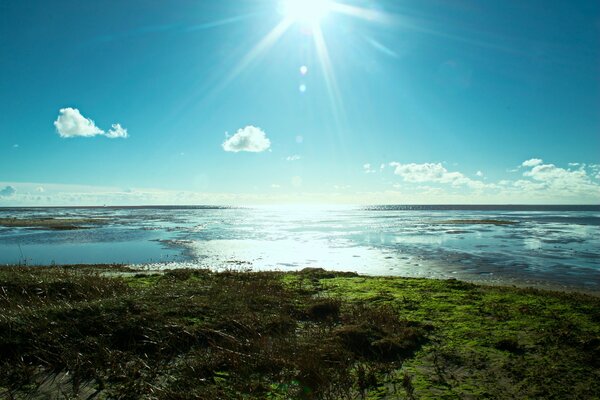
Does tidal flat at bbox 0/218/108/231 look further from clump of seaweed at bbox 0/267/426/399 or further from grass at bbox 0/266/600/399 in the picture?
clump of seaweed at bbox 0/267/426/399

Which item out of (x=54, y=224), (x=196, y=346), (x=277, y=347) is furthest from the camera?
(x=54, y=224)

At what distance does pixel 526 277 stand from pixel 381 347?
717 inches

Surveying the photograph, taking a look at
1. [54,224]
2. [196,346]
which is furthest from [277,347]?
[54,224]

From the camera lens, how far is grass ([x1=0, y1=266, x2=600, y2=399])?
659cm

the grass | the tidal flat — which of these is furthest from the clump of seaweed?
the tidal flat

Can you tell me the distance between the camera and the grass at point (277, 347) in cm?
659

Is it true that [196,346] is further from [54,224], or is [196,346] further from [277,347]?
[54,224]

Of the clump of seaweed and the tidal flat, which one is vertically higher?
the clump of seaweed

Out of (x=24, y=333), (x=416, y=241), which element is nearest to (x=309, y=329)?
(x=24, y=333)

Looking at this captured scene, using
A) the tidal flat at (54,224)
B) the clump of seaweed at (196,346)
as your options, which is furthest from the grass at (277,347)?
the tidal flat at (54,224)

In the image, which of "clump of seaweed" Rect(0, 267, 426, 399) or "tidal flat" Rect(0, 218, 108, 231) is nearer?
"clump of seaweed" Rect(0, 267, 426, 399)

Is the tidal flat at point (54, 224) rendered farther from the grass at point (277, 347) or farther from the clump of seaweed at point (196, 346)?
the clump of seaweed at point (196, 346)

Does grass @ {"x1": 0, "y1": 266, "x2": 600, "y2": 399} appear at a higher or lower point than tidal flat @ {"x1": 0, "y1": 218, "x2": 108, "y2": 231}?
higher

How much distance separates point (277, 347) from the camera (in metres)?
8.14
